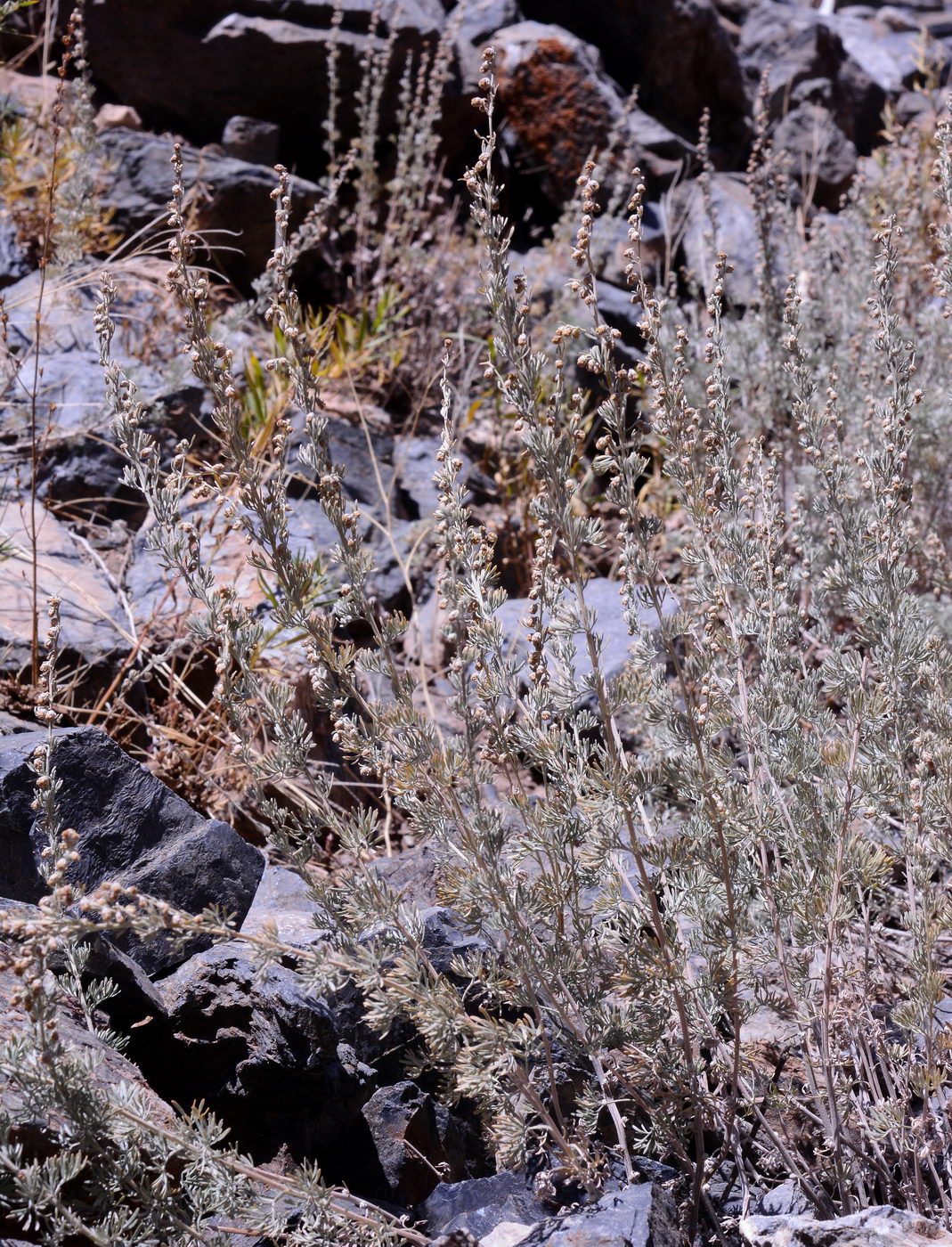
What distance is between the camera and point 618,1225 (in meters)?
1.54

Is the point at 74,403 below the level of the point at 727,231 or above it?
below

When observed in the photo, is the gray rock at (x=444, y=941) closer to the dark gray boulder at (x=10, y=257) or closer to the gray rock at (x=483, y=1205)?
the gray rock at (x=483, y=1205)

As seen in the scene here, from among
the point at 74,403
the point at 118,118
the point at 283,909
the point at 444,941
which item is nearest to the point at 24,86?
the point at 118,118

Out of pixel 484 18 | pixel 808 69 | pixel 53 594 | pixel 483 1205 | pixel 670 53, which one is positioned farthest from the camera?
pixel 808 69

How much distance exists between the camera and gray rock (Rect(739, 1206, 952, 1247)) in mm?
1551

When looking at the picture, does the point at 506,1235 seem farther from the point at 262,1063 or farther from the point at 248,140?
the point at 248,140

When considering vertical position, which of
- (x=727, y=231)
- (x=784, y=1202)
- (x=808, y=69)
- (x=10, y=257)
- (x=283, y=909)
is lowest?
(x=283, y=909)

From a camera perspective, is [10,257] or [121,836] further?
[10,257]

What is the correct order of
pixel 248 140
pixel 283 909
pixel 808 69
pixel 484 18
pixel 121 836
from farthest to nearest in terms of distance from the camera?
1. pixel 808 69
2. pixel 484 18
3. pixel 248 140
4. pixel 283 909
5. pixel 121 836

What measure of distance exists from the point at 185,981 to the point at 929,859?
4.94 ft

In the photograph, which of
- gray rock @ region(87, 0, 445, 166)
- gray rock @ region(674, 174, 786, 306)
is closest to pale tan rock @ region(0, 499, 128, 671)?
gray rock @ region(674, 174, 786, 306)

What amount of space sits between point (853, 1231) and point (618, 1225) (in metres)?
0.37

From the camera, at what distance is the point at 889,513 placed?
1.94 metres

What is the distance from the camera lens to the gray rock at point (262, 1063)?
200 cm
